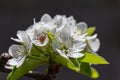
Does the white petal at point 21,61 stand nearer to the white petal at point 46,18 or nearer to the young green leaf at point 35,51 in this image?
the young green leaf at point 35,51

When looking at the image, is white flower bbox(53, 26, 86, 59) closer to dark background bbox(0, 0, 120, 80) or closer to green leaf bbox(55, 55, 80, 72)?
green leaf bbox(55, 55, 80, 72)

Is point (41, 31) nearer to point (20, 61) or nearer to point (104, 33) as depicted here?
point (20, 61)

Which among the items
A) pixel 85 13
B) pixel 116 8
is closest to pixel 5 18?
pixel 85 13

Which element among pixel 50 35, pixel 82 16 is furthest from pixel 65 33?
pixel 82 16

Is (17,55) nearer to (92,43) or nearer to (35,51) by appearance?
(35,51)

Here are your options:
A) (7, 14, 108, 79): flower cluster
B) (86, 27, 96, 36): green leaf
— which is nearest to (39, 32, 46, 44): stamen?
(7, 14, 108, 79): flower cluster

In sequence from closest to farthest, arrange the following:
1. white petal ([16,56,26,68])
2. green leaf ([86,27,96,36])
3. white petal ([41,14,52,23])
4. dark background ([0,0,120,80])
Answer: white petal ([16,56,26,68]), white petal ([41,14,52,23]), green leaf ([86,27,96,36]), dark background ([0,0,120,80])
